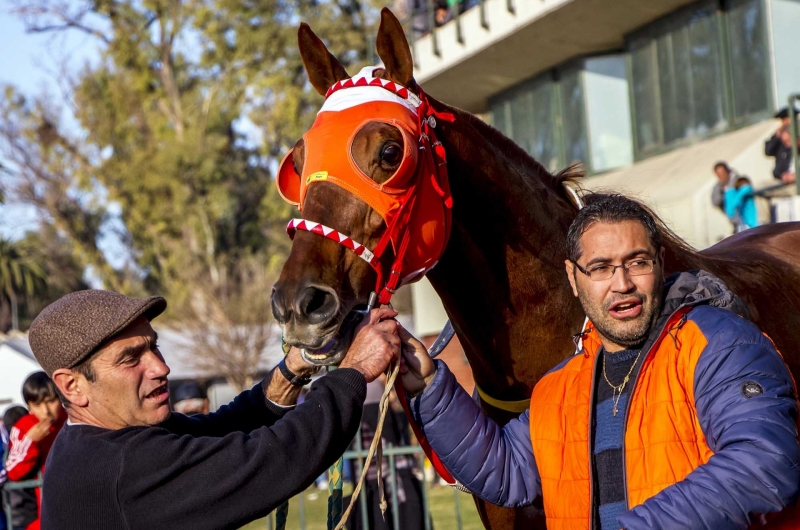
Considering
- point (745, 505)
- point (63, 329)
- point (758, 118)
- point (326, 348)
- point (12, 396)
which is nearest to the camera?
point (745, 505)

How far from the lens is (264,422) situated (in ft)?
Answer: 11.4

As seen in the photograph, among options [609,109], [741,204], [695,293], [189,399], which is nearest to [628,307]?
[695,293]

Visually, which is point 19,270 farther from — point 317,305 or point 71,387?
point 317,305

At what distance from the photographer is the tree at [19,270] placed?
36.6 meters

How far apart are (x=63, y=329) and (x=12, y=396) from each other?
84.5 feet

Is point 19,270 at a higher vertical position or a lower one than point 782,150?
higher

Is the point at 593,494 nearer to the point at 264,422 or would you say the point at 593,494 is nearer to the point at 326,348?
the point at 326,348

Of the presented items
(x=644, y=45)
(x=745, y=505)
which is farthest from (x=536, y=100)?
(x=745, y=505)

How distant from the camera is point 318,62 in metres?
3.48

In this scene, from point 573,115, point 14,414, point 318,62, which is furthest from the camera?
point 573,115

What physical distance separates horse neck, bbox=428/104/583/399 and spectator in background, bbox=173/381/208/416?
488 cm

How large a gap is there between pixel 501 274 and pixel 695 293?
89 centimetres

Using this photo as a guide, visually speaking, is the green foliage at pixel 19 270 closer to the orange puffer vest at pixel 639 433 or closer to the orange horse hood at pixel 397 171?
the orange horse hood at pixel 397 171

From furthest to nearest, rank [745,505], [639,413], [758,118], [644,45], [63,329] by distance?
1. [644,45]
2. [758,118]
3. [63,329]
4. [639,413]
5. [745,505]
